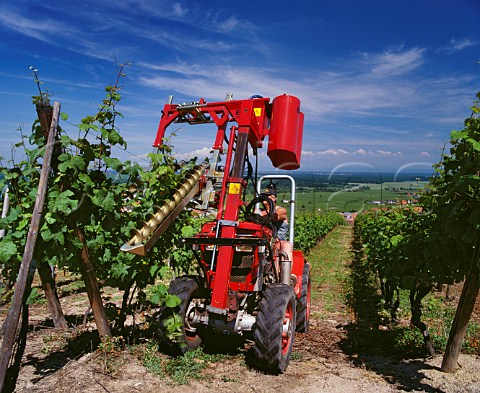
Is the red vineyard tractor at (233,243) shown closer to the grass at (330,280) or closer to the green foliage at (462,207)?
the green foliage at (462,207)

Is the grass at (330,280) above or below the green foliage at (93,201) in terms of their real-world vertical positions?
below

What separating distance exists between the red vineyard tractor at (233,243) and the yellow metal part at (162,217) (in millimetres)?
10

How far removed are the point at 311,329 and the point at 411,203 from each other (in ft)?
9.99

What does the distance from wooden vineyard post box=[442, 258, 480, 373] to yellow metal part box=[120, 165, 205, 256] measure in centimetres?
288

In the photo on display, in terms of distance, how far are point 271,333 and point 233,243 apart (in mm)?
962

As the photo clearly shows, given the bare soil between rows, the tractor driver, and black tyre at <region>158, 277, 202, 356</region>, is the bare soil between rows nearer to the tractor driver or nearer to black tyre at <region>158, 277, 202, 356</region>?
black tyre at <region>158, 277, 202, 356</region>

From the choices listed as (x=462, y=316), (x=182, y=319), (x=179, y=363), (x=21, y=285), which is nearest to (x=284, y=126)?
(x=182, y=319)

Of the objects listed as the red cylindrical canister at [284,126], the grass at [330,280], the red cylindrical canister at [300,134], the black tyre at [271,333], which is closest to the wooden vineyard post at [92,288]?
the black tyre at [271,333]

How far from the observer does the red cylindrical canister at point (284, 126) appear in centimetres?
466

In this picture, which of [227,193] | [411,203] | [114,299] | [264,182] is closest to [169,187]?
[227,193]

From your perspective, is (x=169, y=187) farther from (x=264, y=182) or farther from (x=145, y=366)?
(x=264, y=182)

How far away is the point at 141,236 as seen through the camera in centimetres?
332

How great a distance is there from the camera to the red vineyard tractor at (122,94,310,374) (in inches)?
156

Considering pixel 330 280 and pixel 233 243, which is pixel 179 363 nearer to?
pixel 233 243
